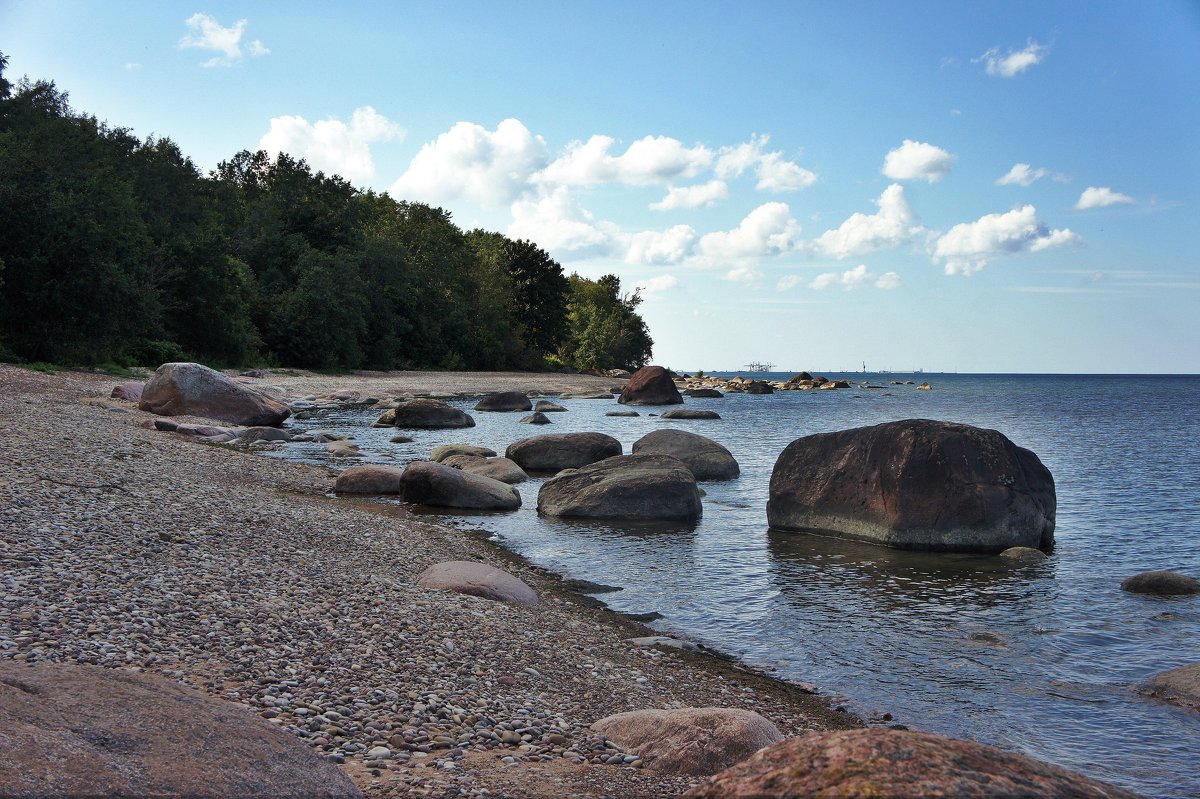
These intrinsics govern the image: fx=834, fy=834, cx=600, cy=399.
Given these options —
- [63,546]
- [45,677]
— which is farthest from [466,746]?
[63,546]

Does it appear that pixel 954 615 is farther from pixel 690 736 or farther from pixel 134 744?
pixel 134 744

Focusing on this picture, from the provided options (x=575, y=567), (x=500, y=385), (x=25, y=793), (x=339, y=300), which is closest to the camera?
(x=25, y=793)

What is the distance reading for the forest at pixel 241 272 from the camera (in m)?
33.2

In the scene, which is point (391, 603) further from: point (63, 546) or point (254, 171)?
point (254, 171)

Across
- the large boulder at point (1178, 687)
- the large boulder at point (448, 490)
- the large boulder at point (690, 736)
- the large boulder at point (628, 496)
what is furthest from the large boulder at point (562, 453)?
the large boulder at point (690, 736)

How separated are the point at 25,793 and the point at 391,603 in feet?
16.7

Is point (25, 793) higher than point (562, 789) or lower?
higher

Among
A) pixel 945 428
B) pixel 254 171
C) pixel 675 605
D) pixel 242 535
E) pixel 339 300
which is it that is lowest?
pixel 675 605

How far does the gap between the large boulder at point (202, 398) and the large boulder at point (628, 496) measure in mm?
14483

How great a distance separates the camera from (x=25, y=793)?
119 inches

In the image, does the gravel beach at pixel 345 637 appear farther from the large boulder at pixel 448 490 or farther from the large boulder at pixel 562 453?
the large boulder at pixel 562 453

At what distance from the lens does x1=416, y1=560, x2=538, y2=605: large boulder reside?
9281mm

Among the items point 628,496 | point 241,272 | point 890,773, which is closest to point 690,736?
point 890,773

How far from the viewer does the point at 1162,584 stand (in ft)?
37.1
